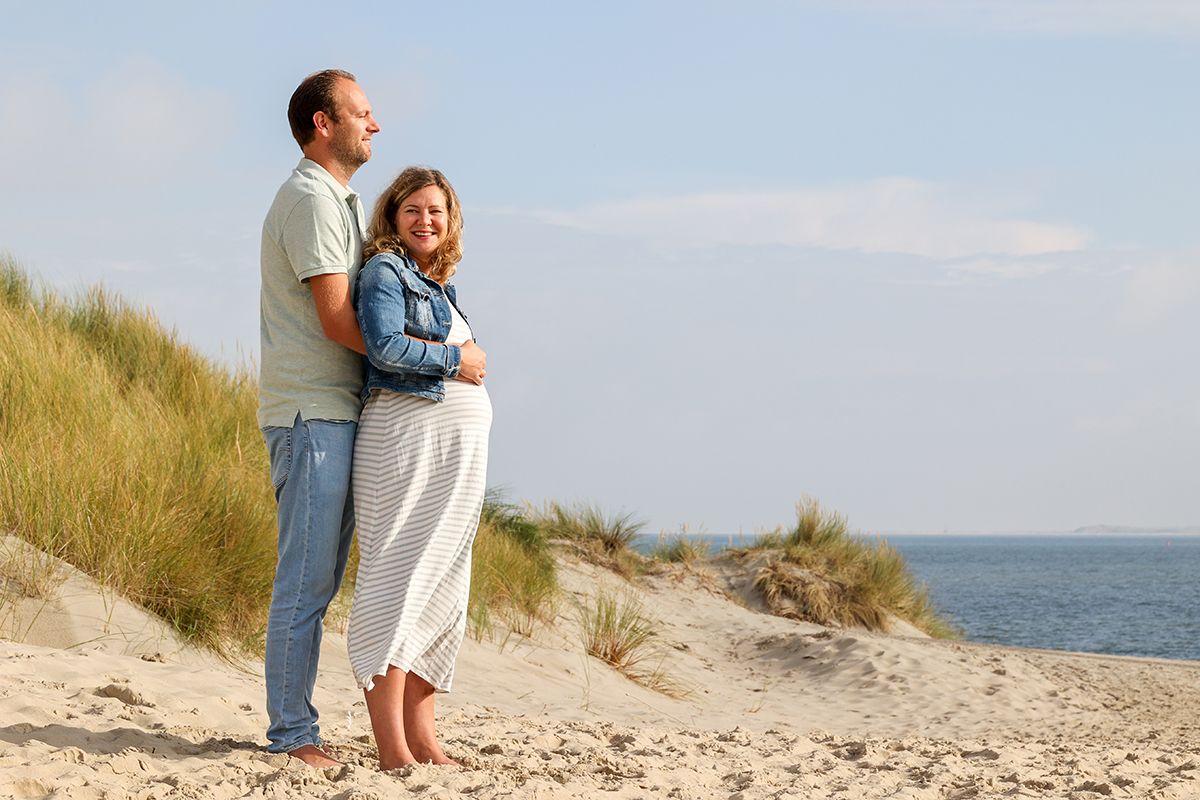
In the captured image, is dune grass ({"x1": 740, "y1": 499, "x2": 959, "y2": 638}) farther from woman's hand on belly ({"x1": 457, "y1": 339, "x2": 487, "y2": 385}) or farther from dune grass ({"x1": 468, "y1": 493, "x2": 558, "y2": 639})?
woman's hand on belly ({"x1": 457, "y1": 339, "x2": 487, "y2": 385})

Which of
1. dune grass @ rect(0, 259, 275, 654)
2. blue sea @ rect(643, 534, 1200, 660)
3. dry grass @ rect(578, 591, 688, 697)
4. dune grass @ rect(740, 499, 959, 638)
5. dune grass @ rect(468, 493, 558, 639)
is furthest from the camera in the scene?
blue sea @ rect(643, 534, 1200, 660)

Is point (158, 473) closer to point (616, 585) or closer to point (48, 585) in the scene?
point (48, 585)

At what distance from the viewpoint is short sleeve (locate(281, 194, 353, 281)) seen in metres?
3.29

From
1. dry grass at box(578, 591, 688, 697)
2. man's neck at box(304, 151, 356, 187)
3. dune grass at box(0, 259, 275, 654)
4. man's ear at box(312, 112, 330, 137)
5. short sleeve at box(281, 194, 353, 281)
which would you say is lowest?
dry grass at box(578, 591, 688, 697)

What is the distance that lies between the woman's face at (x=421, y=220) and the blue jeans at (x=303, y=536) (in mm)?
587

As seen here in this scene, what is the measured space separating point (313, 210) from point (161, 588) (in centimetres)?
320

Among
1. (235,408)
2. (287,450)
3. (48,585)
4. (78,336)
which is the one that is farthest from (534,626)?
(287,450)

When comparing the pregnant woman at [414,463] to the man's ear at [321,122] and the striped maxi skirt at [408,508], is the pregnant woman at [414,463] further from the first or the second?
Answer: the man's ear at [321,122]

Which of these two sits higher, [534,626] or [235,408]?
[235,408]

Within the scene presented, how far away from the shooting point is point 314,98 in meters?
3.44

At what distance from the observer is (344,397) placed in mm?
3406

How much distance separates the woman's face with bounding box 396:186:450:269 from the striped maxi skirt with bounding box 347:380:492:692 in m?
0.44

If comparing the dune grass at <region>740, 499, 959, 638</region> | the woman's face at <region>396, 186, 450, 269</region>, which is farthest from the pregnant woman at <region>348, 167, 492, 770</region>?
the dune grass at <region>740, 499, 959, 638</region>

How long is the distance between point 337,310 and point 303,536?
68 cm
